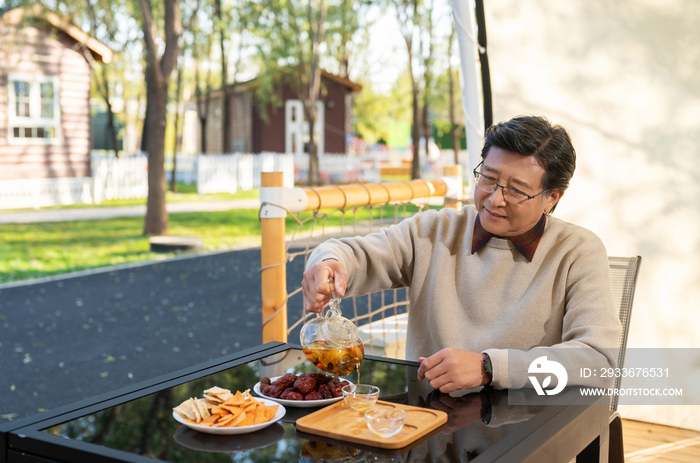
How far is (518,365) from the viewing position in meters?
1.64

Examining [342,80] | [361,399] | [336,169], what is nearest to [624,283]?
[361,399]

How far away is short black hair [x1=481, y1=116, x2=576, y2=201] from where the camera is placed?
186 centimetres

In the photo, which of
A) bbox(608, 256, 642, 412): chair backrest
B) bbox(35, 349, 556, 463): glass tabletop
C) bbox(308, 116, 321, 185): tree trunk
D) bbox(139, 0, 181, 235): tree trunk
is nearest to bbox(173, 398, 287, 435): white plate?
bbox(35, 349, 556, 463): glass tabletop

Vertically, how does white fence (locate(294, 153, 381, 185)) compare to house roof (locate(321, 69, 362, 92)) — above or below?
below

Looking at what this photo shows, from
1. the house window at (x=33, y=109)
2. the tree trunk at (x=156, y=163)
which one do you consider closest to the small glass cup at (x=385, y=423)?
the tree trunk at (x=156, y=163)

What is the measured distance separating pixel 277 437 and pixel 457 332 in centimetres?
84

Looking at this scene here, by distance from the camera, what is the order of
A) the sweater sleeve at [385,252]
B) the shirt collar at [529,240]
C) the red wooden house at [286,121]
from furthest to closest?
the red wooden house at [286,121], the sweater sleeve at [385,252], the shirt collar at [529,240]

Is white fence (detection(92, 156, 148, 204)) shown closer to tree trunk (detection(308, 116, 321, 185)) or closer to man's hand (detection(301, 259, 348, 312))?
tree trunk (detection(308, 116, 321, 185))

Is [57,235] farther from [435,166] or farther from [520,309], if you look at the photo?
[435,166]

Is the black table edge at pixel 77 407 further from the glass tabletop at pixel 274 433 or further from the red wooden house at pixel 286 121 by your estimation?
the red wooden house at pixel 286 121

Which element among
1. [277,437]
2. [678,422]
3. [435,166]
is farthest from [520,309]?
[435,166]

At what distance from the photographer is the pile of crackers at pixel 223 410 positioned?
4.25 feet

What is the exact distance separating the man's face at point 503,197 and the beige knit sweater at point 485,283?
3.1 inches

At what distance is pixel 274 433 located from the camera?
1309 mm
